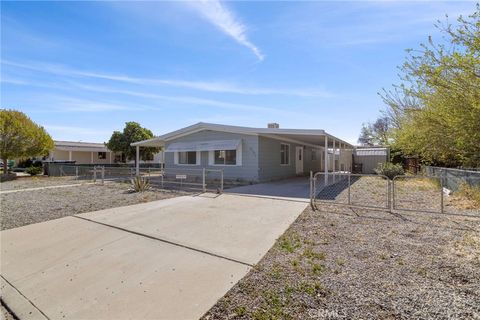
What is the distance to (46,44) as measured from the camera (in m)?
7.99

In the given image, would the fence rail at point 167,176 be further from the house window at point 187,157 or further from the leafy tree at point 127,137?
the leafy tree at point 127,137

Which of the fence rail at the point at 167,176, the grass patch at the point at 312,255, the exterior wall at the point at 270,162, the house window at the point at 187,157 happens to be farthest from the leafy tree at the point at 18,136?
the grass patch at the point at 312,255

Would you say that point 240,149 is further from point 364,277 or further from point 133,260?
point 364,277

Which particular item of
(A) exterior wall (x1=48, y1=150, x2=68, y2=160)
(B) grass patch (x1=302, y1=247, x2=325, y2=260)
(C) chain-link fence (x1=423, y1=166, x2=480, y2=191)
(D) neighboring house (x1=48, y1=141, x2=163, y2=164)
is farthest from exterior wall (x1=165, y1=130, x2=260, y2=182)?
(A) exterior wall (x1=48, y1=150, x2=68, y2=160)

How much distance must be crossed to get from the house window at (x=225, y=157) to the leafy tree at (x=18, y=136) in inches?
569

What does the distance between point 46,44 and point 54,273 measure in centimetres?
742

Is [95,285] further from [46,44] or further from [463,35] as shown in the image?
[46,44]

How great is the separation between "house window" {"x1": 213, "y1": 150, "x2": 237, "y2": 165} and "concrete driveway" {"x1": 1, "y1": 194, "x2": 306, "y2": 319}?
721 centimetres

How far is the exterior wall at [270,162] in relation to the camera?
13388 mm

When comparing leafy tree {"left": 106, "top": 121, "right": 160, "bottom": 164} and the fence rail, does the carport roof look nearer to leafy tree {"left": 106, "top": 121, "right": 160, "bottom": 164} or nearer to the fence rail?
the fence rail

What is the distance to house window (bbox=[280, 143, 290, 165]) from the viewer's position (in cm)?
1566

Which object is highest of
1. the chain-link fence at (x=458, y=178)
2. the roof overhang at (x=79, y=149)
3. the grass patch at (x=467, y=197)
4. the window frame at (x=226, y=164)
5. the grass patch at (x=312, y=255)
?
the roof overhang at (x=79, y=149)

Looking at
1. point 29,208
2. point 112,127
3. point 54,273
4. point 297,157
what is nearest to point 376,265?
point 54,273

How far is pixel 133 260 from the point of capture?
13.3ft
